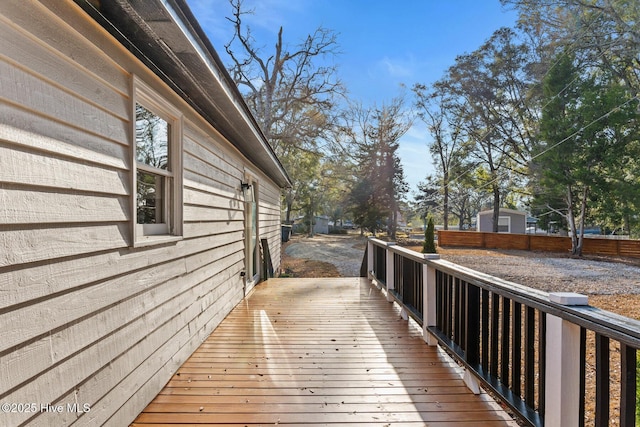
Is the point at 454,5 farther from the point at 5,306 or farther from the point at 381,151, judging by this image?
the point at 381,151

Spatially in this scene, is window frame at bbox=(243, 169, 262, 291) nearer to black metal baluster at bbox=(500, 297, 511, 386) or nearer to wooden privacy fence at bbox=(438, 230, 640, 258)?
black metal baluster at bbox=(500, 297, 511, 386)

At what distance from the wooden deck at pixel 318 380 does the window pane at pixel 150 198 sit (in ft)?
4.10

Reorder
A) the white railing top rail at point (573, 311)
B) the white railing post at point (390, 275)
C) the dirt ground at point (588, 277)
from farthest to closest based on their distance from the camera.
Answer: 1. the white railing post at point (390, 275)
2. the dirt ground at point (588, 277)
3. the white railing top rail at point (573, 311)

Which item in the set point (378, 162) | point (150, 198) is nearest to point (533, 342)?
point (150, 198)

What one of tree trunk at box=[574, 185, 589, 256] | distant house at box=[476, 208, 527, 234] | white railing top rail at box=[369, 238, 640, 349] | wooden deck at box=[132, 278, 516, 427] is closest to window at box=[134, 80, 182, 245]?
wooden deck at box=[132, 278, 516, 427]

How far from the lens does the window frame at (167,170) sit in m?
2.12

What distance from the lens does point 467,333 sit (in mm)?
2246

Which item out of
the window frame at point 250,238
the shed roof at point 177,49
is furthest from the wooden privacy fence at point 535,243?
the shed roof at point 177,49

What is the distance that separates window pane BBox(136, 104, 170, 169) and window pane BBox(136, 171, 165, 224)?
0.35ft

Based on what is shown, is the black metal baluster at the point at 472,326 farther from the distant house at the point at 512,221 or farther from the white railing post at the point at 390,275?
the distant house at the point at 512,221

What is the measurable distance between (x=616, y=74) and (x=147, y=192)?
17.4m

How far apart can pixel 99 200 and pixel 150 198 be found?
0.73 meters

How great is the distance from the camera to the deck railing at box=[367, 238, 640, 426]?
3.91 feet

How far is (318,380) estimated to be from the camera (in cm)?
243
